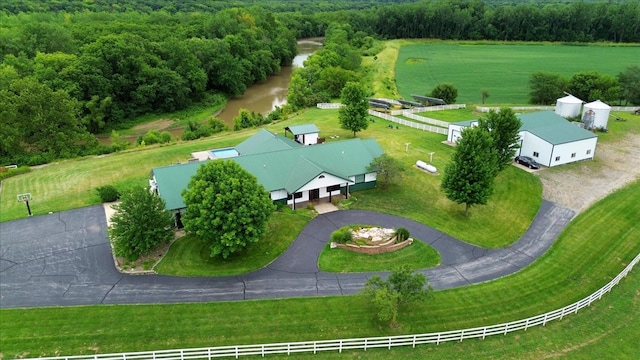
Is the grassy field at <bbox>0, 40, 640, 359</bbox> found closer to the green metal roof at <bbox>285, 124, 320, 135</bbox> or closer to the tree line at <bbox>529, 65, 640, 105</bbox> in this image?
the green metal roof at <bbox>285, 124, 320, 135</bbox>

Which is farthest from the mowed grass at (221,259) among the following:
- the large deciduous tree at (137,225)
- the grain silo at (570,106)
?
the grain silo at (570,106)

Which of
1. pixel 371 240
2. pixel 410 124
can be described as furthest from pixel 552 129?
pixel 371 240

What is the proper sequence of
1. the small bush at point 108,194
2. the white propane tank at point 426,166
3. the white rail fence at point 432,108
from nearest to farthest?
the small bush at point 108,194
the white propane tank at point 426,166
the white rail fence at point 432,108

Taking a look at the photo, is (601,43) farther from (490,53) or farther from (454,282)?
(454,282)

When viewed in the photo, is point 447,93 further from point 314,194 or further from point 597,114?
point 314,194

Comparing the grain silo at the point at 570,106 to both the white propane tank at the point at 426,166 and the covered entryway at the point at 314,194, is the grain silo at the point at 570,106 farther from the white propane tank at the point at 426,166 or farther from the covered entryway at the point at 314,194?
the covered entryway at the point at 314,194

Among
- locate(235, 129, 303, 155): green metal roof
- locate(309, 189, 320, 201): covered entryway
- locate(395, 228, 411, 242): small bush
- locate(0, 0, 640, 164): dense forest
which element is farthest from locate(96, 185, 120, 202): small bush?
locate(395, 228, 411, 242): small bush
